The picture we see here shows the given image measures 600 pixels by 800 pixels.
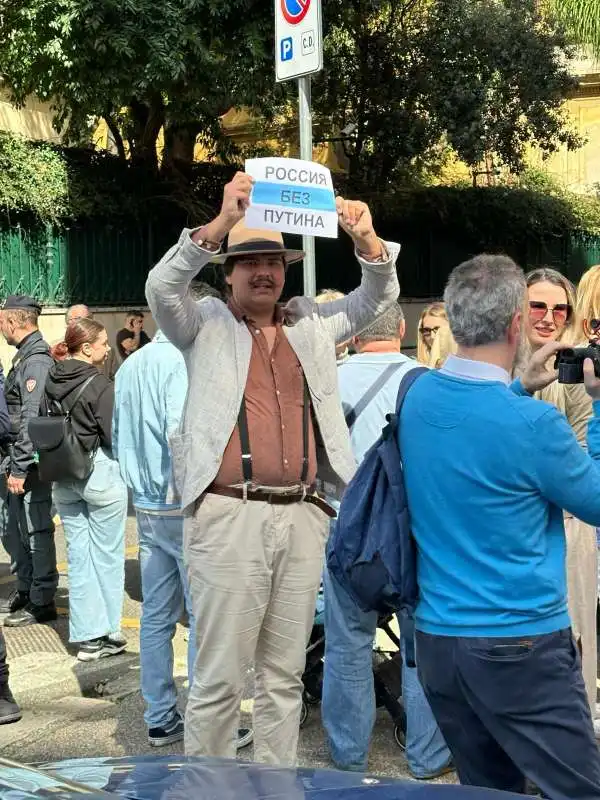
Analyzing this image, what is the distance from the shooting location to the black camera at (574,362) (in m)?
3.08

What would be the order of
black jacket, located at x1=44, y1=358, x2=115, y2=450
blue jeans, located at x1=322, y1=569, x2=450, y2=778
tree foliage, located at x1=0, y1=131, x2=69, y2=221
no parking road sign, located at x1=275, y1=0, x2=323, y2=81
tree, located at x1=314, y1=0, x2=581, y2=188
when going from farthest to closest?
tree, located at x1=314, y1=0, x2=581, y2=188 → tree foliage, located at x1=0, y1=131, x2=69, y2=221 → black jacket, located at x1=44, y1=358, x2=115, y2=450 → no parking road sign, located at x1=275, y1=0, x2=323, y2=81 → blue jeans, located at x1=322, y1=569, x2=450, y2=778

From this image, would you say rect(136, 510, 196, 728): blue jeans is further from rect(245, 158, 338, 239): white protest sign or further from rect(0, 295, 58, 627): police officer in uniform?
rect(0, 295, 58, 627): police officer in uniform

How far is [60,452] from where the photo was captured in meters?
6.57

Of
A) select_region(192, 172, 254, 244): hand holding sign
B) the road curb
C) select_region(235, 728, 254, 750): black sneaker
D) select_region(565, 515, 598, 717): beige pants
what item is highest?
select_region(192, 172, 254, 244): hand holding sign

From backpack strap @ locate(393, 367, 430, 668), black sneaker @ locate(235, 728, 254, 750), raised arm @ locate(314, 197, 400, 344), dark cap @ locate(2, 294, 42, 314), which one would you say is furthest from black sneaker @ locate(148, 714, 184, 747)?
dark cap @ locate(2, 294, 42, 314)

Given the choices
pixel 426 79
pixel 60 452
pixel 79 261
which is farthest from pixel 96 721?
pixel 426 79

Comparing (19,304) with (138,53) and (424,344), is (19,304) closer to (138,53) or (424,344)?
(424,344)

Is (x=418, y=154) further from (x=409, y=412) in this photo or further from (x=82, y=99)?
(x=409, y=412)

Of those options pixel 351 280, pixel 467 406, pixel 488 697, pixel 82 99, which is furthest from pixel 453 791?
pixel 351 280

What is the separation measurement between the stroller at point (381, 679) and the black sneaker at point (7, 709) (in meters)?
→ 1.39

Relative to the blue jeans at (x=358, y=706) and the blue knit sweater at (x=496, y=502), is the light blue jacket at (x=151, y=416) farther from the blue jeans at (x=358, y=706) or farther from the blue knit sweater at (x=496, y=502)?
the blue knit sweater at (x=496, y=502)

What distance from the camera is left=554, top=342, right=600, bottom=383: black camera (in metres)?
3.08

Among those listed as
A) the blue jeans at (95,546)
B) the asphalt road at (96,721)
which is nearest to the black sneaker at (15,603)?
the asphalt road at (96,721)

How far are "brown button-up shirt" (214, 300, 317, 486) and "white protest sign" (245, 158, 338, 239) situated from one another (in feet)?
1.33
